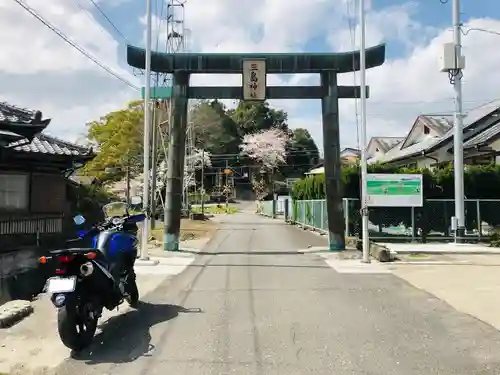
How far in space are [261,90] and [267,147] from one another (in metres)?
57.6

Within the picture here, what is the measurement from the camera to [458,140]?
65.6 ft

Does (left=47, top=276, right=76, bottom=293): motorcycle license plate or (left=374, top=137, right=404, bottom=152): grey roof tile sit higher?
(left=374, top=137, right=404, bottom=152): grey roof tile

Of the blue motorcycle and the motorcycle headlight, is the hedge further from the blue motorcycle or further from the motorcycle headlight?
the motorcycle headlight

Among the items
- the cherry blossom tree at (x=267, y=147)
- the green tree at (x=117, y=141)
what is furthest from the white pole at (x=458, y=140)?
the cherry blossom tree at (x=267, y=147)

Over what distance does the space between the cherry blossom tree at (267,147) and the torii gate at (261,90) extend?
56.3m

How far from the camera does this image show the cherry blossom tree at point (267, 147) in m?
74.6

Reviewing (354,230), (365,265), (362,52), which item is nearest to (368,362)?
(365,265)

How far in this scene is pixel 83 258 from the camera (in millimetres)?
6559

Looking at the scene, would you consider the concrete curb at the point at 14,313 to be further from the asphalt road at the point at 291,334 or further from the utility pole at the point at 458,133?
the utility pole at the point at 458,133

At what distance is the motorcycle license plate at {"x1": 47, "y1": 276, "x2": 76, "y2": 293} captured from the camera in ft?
20.1

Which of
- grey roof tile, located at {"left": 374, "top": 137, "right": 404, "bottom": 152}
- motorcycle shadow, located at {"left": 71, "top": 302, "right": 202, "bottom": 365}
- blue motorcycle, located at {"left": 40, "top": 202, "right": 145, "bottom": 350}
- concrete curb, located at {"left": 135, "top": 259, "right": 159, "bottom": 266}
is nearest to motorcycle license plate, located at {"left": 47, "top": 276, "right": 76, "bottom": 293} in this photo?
blue motorcycle, located at {"left": 40, "top": 202, "right": 145, "bottom": 350}

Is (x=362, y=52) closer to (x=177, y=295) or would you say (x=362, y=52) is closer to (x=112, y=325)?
(x=177, y=295)

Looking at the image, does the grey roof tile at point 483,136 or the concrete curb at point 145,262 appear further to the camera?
the grey roof tile at point 483,136

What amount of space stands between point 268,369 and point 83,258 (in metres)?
2.52
